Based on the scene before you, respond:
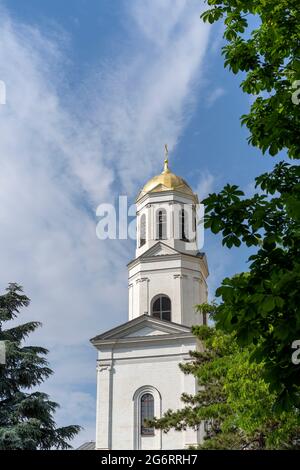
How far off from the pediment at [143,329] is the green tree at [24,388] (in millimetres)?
13264

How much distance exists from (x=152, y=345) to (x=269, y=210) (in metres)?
25.6

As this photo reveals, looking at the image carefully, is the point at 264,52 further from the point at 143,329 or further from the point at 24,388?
the point at 143,329

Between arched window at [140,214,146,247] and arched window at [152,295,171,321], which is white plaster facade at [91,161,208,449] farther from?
arched window at [152,295,171,321]

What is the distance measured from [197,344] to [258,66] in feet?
79.0

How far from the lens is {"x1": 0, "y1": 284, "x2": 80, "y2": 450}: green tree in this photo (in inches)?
717

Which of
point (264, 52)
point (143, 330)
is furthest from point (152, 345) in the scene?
point (264, 52)

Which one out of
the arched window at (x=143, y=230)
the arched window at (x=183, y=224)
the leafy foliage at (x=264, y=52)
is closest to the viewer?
the leafy foliage at (x=264, y=52)

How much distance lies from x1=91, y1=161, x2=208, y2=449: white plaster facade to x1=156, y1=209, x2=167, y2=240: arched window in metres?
0.09

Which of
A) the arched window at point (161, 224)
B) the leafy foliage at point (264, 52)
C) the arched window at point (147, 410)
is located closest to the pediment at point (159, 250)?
the arched window at point (161, 224)

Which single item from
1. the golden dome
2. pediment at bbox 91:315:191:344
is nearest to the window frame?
pediment at bbox 91:315:191:344

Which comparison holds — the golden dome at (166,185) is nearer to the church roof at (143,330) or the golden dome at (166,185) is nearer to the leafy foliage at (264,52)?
the church roof at (143,330)

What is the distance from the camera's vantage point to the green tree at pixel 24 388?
18.2m

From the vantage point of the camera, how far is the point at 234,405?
16.9 meters
